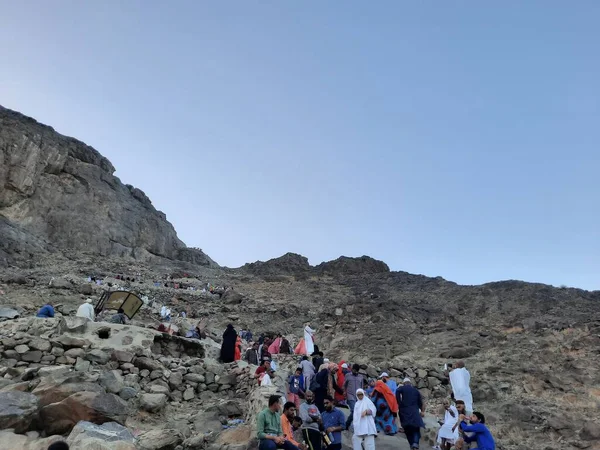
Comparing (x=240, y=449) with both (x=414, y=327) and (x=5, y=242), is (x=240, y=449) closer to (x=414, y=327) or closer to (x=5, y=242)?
(x=414, y=327)

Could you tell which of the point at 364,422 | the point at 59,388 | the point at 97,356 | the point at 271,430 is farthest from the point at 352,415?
the point at 97,356

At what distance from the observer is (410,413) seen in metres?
7.57

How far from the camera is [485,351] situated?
15.9m

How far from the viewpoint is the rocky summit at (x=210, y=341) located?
248 inches

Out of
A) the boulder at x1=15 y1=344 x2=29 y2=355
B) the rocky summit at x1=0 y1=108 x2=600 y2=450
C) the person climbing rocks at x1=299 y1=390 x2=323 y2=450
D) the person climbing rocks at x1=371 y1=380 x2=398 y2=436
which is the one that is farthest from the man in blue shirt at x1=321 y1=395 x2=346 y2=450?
the boulder at x1=15 y1=344 x2=29 y2=355

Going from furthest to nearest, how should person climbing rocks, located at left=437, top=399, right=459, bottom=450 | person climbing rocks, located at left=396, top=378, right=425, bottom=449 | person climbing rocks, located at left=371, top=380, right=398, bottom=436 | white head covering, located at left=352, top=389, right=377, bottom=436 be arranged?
person climbing rocks, located at left=371, top=380, right=398, bottom=436, person climbing rocks, located at left=396, top=378, right=425, bottom=449, person climbing rocks, located at left=437, top=399, right=459, bottom=450, white head covering, located at left=352, top=389, right=377, bottom=436

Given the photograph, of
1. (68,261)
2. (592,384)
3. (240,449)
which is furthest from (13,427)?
(68,261)

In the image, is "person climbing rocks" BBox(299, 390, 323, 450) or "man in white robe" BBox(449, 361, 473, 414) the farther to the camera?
"man in white robe" BBox(449, 361, 473, 414)

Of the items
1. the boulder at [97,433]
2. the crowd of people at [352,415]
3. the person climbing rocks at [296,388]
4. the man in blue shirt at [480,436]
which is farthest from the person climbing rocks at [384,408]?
the boulder at [97,433]

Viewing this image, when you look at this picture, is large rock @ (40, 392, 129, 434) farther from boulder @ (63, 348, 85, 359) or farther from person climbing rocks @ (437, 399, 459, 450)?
person climbing rocks @ (437, 399, 459, 450)

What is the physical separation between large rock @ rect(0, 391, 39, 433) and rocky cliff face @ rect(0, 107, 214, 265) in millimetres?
34383

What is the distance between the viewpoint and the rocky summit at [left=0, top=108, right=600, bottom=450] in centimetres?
631

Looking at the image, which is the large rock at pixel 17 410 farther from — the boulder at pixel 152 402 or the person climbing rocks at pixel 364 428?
the person climbing rocks at pixel 364 428

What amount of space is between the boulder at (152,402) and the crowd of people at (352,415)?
6.03 feet
